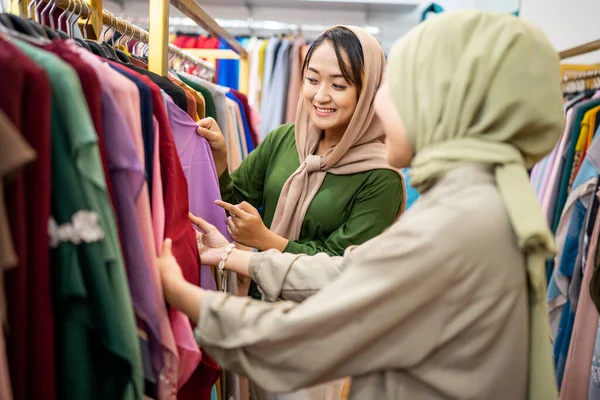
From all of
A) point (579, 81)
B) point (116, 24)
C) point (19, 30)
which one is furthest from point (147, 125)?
point (579, 81)

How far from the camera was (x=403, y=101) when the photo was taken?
2.96 feet

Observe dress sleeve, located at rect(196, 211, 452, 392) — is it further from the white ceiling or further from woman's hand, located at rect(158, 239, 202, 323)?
the white ceiling

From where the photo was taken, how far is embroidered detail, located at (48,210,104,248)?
75 cm

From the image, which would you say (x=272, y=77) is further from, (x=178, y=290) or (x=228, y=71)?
(x=178, y=290)

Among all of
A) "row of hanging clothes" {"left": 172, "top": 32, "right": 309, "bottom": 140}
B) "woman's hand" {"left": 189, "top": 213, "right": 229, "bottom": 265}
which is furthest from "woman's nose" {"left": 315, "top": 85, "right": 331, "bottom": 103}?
"row of hanging clothes" {"left": 172, "top": 32, "right": 309, "bottom": 140}

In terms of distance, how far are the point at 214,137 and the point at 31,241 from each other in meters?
0.71

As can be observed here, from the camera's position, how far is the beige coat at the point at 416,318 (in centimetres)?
83

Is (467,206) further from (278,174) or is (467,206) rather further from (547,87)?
(278,174)

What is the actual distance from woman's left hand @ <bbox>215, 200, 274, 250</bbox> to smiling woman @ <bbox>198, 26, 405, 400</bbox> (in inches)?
0.7

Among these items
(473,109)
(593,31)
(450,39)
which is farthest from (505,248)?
(593,31)

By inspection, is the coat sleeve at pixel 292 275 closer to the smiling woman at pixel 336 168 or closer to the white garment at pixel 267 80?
the smiling woman at pixel 336 168

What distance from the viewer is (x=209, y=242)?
127 centimetres

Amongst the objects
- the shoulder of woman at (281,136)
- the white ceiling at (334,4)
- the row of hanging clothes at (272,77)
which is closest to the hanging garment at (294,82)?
the row of hanging clothes at (272,77)

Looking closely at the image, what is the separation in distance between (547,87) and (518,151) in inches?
4.2
